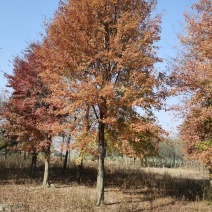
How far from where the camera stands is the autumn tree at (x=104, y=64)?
37.9 feet

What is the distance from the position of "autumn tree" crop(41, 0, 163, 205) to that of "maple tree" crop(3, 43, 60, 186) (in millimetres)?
4698

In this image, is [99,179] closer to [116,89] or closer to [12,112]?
[116,89]

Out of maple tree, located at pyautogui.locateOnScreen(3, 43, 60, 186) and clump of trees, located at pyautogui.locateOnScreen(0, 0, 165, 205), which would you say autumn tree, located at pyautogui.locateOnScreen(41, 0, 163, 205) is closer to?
clump of trees, located at pyautogui.locateOnScreen(0, 0, 165, 205)

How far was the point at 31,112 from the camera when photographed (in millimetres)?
18234

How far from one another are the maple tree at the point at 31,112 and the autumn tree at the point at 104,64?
470cm

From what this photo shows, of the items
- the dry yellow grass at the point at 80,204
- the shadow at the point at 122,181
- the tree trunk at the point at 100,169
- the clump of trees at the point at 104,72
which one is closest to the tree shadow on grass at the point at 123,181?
the shadow at the point at 122,181

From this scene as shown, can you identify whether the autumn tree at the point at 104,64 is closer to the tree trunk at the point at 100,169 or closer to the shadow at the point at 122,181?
the tree trunk at the point at 100,169

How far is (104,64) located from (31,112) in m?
7.84

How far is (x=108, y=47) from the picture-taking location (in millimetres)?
12695

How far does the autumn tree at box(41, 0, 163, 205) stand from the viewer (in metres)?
11.5

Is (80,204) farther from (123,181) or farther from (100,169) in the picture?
(123,181)

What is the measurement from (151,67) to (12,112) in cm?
1066

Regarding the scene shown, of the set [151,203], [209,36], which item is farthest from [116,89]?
[151,203]

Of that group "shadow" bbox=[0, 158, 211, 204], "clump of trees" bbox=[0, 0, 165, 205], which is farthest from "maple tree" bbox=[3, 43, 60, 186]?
"clump of trees" bbox=[0, 0, 165, 205]
